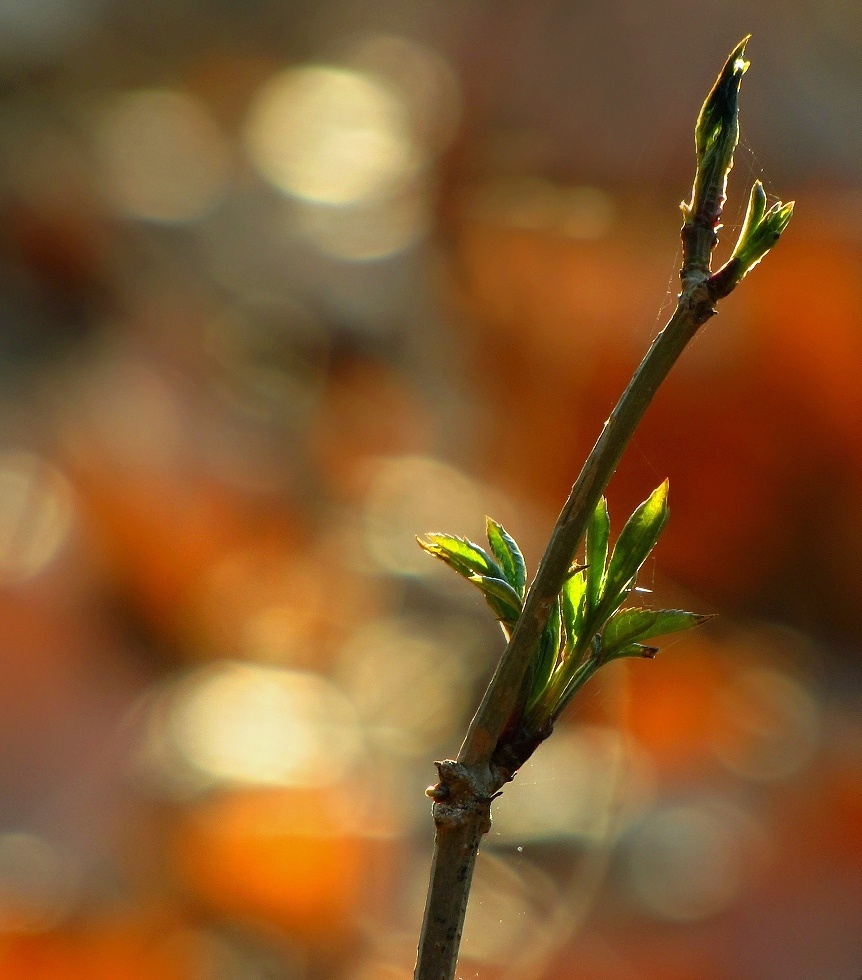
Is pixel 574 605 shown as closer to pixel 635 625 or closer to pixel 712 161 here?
pixel 635 625

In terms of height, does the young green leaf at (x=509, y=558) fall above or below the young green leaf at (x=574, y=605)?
above

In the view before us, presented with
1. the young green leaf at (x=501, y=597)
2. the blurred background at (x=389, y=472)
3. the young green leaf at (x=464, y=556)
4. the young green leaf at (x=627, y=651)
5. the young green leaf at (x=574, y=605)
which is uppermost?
the blurred background at (x=389, y=472)

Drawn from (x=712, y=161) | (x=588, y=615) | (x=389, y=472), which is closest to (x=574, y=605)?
(x=588, y=615)

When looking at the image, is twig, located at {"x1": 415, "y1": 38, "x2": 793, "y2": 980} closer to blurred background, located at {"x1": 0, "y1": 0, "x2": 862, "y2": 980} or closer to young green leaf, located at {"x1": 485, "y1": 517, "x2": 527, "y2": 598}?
young green leaf, located at {"x1": 485, "y1": 517, "x2": 527, "y2": 598}

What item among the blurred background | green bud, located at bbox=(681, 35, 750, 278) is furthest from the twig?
the blurred background

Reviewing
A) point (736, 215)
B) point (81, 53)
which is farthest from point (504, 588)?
point (81, 53)

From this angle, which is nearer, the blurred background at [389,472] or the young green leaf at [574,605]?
the young green leaf at [574,605]

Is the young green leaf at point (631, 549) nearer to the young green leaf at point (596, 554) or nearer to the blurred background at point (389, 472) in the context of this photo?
the young green leaf at point (596, 554)

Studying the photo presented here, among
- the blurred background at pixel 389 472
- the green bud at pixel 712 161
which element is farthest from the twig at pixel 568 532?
the blurred background at pixel 389 472
